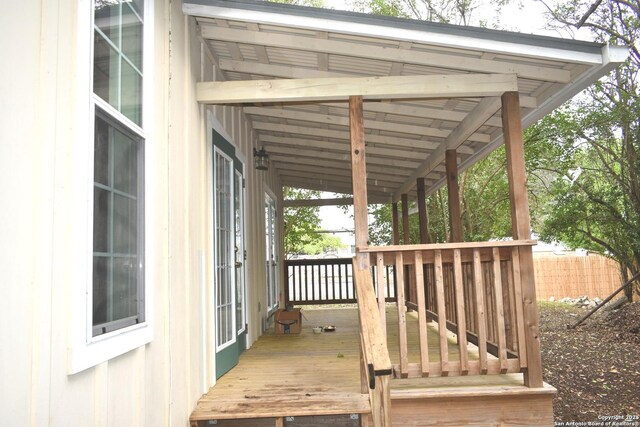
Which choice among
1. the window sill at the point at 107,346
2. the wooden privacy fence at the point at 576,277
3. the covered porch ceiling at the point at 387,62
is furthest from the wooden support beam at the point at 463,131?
the wooden privacy fence at the point at 576,277

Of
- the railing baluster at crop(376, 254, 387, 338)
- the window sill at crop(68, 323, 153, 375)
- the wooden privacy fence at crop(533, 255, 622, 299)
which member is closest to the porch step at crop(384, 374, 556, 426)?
the railing baluster at crop(376, 254, 387, 338)

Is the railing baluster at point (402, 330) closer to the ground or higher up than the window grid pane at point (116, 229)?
closer to the ground

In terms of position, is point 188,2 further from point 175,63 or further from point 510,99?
point 510,99

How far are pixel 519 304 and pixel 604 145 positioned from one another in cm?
741

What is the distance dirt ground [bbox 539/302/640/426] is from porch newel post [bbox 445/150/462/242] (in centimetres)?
215

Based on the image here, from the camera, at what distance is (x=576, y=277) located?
1364 centimetres

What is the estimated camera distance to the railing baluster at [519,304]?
326cm

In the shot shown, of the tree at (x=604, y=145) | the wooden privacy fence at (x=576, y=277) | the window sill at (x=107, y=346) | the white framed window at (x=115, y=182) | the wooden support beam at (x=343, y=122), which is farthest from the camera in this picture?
the wooden privacy fence at (x=576, y=277)

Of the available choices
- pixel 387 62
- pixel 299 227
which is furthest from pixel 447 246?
pixel 299 227

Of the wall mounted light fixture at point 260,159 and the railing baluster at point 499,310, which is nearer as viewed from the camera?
the railing baluster at point 499,310

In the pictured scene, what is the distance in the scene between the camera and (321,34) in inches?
136

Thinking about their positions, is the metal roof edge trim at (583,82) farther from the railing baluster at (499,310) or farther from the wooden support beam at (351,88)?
the railing baluster at (499,310)

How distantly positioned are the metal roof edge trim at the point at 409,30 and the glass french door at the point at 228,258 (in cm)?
116

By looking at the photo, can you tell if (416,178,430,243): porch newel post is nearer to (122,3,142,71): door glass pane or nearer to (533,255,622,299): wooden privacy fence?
(122,3,142,71): door glass pane
